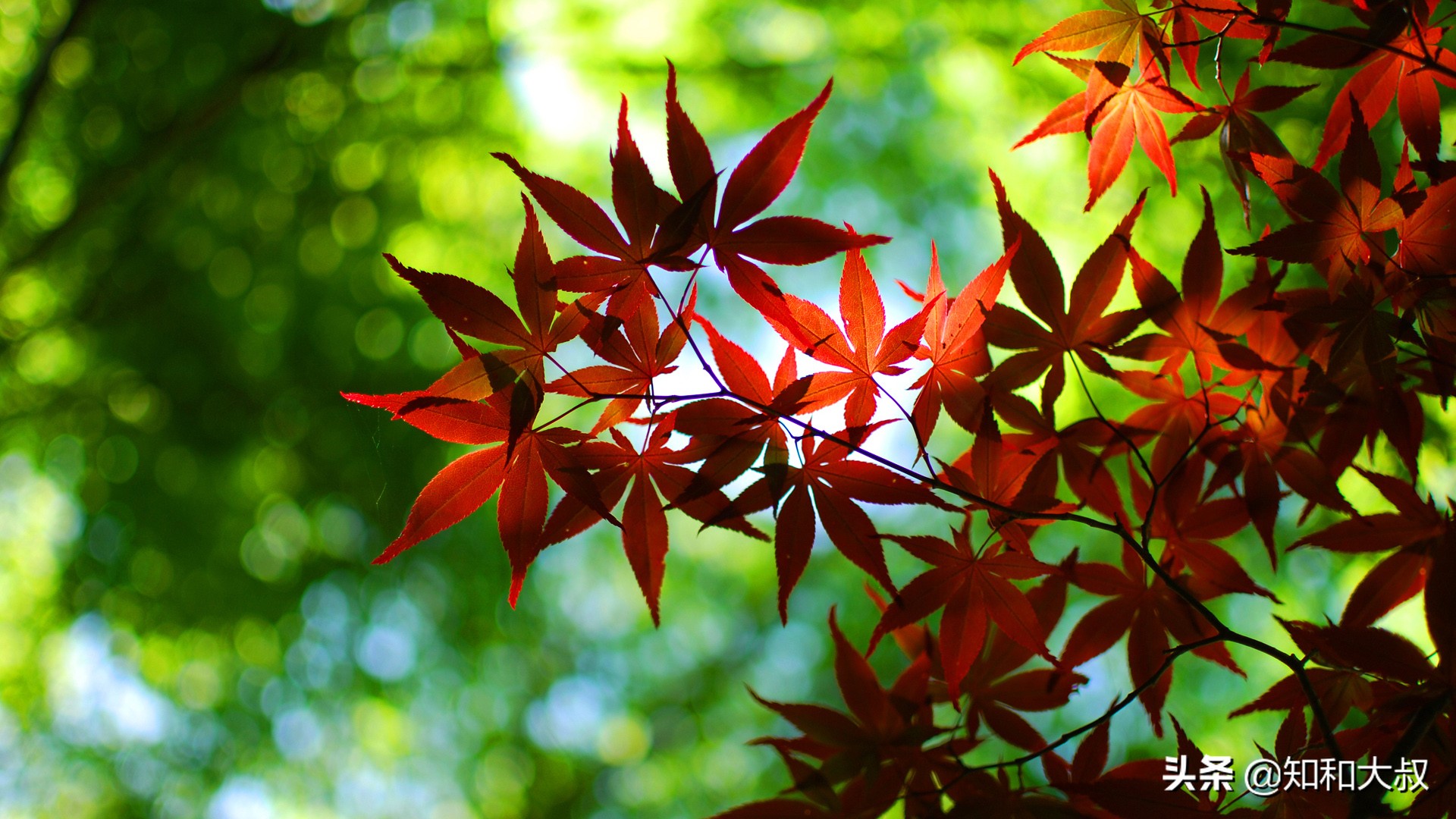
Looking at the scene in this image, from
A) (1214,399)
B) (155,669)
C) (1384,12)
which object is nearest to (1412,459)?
(1214,399)

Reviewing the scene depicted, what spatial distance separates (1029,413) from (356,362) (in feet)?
6.19

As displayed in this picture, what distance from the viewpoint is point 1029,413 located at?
42 cm

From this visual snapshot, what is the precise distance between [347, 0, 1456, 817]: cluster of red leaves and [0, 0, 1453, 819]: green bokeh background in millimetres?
1354

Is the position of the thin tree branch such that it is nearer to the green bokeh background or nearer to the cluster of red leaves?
the green bokeh background

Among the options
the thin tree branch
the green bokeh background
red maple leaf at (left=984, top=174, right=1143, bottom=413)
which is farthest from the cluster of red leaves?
the thin tree branch

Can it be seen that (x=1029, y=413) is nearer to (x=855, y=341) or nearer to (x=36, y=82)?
(x=855, y=341)

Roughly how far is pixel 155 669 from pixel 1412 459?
242 centimetres

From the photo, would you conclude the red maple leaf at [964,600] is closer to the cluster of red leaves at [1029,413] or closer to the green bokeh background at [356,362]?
the cluster of red leaves at [1029,413]

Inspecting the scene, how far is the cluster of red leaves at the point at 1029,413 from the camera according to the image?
1.14ft

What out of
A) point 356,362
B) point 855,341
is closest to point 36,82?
point 356,362

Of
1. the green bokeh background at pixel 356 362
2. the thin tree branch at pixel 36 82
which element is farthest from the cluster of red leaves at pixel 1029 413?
the thin tree branch at pixel 36 82

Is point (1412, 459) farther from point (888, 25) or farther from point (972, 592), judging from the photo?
point (888, 25)

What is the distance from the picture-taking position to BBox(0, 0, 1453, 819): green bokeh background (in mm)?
1866

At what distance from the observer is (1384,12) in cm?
36
